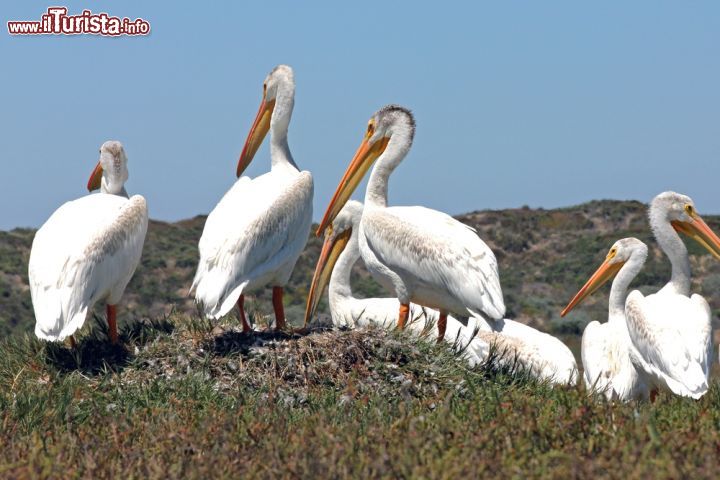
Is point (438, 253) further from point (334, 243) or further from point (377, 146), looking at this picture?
point (334, 243)

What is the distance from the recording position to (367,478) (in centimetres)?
496

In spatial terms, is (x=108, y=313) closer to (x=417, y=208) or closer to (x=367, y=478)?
(x=417, y=208)

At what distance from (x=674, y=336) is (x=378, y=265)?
2.33 m

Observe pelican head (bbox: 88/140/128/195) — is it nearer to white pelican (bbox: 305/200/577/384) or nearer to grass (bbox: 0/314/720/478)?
grass (bbox: 0/314/720/478)

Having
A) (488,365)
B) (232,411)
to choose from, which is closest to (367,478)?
(232,411)

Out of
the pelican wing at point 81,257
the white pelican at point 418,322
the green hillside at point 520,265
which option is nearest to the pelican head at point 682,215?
the white pelican at point 418,322

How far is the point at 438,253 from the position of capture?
9367 millimetres

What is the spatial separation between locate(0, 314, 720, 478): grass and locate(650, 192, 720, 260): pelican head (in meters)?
2.61

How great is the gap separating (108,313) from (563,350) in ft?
12.2

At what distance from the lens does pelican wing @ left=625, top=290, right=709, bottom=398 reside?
8.73m

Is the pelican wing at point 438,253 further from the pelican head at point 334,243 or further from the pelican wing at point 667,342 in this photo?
the pelican head at point 334,243

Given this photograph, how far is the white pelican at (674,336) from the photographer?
28.8 ft

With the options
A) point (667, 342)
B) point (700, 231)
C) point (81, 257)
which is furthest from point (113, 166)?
point (700, 231)

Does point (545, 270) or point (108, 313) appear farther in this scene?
point (545, 270)
